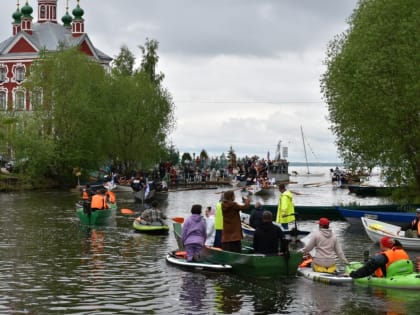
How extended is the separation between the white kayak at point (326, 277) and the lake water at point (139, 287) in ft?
0.71

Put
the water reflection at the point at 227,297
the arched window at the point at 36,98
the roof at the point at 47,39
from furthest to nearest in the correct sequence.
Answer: the roof at the point at 47,39 < the arched window at the point at 36,98 < the water reflection at the point at 227,297

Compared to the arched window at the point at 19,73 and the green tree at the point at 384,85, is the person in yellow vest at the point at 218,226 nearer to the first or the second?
the green tree at the point at 384,85

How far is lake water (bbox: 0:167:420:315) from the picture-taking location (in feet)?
58.8

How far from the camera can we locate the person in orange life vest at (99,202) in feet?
122

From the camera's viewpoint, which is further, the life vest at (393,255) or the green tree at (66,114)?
the green tree at (66,114)

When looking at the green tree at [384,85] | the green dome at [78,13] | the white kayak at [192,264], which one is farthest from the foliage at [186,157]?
the white kayak at [192,264]

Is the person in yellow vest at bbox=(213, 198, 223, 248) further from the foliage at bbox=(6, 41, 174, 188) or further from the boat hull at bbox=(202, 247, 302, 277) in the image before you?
the foliage at bbox=(6, 41, 174, 188)

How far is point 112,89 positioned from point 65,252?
5270cm

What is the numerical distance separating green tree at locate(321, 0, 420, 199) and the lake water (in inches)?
421

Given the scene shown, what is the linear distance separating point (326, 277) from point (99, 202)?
18698mm

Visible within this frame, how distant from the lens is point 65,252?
90.4 ft

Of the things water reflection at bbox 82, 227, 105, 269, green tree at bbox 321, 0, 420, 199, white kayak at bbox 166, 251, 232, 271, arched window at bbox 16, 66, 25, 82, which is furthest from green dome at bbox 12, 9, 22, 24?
white kayak at bbox 166, 251, 232, 271

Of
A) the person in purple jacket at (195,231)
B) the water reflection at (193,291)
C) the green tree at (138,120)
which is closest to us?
the water reflection at (193,291)

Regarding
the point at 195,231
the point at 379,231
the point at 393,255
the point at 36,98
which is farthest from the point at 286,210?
the point at 36,98
